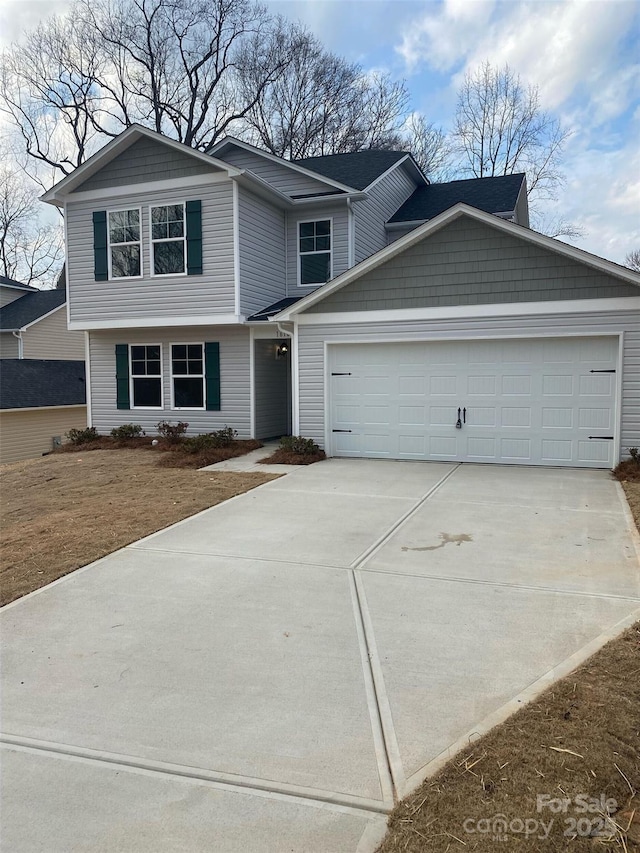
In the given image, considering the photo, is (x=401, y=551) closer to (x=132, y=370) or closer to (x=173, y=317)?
(x=173, y=317)

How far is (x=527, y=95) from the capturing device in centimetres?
2795

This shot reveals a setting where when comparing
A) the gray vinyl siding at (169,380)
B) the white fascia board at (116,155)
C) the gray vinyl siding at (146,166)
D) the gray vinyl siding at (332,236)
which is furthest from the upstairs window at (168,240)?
the gray vinyl siding at (332,236)

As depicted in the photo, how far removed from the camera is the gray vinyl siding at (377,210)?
15492 mm

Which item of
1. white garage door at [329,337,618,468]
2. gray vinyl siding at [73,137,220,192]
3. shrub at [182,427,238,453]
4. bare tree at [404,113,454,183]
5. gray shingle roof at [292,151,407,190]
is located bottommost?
shrub at [182,427,238,453]

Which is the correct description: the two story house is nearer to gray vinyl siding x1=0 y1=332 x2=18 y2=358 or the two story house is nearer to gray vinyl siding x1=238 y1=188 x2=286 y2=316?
gray vinyl siding x1=238 y1=188 x2=286 y2=316

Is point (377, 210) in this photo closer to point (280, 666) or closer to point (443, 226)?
point (443, 226)

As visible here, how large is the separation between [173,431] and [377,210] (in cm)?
800

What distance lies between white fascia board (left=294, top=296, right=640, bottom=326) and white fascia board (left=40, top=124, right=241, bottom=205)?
151 inches

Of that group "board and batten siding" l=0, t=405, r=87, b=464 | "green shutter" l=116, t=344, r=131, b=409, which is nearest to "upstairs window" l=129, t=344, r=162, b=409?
"green shutter" l=116, t=344, r=131, b=409

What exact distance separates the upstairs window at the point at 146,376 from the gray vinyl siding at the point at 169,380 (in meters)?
0.14

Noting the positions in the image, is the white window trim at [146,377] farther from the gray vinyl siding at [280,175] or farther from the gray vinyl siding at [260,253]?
the gray vinyl siding at [280,175]

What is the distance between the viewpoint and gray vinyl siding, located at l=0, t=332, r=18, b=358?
86.6ft

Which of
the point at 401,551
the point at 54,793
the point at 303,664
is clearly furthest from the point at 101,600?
the point at 401,551

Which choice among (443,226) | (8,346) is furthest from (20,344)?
(443,226)
